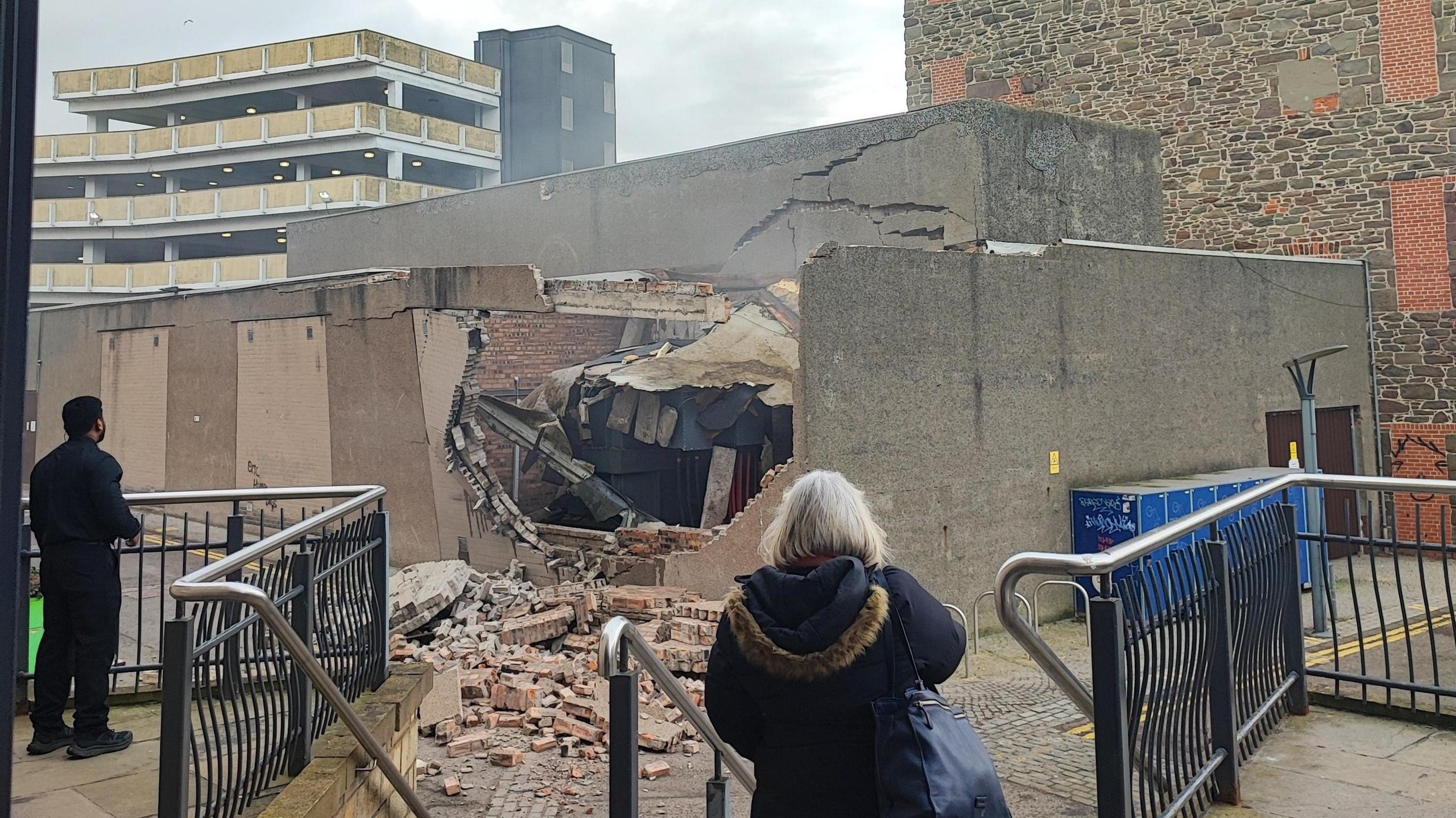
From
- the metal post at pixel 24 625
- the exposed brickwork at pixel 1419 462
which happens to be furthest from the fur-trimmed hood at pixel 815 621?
the exposed brickwork at pixel 1419 462

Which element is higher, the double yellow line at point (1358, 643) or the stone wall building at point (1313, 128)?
the stone wall building at point (1313, 128)

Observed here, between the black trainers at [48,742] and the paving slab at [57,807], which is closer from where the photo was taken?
the paving slab at [57,807]

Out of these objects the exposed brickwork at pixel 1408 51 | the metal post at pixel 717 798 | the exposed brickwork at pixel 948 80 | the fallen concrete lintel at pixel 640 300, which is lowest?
the metal post at pixel 717 798

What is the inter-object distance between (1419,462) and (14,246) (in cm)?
1915

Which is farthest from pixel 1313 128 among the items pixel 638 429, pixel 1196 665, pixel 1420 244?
pixel 1196 665

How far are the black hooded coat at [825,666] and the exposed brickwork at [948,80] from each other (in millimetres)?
20168

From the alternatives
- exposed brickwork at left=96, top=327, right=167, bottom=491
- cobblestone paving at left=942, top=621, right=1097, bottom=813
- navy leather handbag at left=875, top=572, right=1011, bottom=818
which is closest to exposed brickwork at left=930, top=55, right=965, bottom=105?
cobblestone paving at left=942, top=621, right=1097, bottom=813

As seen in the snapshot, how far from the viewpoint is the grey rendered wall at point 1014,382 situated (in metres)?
10.3

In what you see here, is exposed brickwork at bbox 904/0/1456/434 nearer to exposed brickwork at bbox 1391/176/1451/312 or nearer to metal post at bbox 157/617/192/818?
exposed brickwork at bbox 1391/176/1451/312

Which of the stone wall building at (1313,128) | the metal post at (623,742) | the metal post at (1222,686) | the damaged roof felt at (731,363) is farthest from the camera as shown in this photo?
the stone wall building at (1313,128)

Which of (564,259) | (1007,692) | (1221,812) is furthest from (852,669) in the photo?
(564,259)

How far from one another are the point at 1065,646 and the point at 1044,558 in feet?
26.4

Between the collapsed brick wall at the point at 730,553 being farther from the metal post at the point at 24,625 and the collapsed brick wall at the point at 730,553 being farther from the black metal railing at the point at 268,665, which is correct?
the metal post at the point at 24,625

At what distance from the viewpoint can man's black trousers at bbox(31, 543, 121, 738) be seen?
4.76 m
